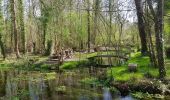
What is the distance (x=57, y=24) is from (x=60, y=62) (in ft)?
57.8

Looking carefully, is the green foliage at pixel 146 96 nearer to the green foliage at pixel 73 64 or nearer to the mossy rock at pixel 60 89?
the mossy rock at pixel 60 89

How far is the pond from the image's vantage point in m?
19.5

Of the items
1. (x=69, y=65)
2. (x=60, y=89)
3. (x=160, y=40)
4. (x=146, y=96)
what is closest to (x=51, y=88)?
(x=60, y=89)

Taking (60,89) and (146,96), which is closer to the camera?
(146,96)

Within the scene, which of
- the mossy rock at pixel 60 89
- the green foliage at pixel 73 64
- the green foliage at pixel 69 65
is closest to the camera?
the mossy rock at pixel 60 89

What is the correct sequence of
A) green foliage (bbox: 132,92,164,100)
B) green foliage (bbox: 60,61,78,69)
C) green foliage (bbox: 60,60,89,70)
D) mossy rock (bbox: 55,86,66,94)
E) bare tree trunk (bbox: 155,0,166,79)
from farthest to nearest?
green foliage (bbox: 60,60,89,70), green foliage (bbox: 60,61,78,69), mossy rock (bbox: 55,86,66,94), bare tree trunk (bbox: 155,0,166,79), green foliage (bbox: 132,92,164,100)

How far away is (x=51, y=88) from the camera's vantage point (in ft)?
74.1

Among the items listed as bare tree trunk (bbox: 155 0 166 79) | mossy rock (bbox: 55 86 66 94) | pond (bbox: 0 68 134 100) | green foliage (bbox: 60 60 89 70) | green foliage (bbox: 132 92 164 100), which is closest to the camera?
green foliage (bbox: 132 92 164 100)

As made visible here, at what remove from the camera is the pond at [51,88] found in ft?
64.1

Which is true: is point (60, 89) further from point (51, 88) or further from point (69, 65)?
point (69, 65)

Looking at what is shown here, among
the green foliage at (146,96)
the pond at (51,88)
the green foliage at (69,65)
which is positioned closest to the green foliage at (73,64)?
the green foliage at (69,65)

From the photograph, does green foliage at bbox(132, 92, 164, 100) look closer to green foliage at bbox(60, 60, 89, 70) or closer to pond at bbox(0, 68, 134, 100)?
pond at bbox(0, 68, 134, 100)

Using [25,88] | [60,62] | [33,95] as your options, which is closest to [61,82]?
[25,88]

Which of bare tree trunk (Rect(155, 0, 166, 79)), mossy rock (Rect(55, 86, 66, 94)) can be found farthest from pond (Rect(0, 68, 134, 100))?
bare tree trunk (Rect(155, 0, 166, 79))
